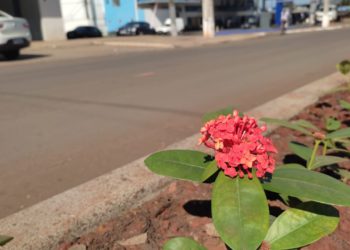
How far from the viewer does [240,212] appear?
1478mm

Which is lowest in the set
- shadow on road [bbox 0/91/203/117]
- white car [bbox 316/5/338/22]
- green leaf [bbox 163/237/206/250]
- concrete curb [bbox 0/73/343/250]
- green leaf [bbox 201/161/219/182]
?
A: white car [bbox 316/5/338/22]

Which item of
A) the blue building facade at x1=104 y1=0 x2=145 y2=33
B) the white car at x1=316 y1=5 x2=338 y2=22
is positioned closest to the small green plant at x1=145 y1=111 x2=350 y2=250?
the blue building facade at x1=104 y1=0 x2=145 y2=33

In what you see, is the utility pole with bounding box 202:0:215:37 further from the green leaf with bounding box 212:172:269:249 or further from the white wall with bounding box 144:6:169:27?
the green leaf with bounding box 212:172:269:249

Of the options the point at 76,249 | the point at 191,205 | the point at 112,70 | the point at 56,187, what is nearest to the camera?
the point at 76,249

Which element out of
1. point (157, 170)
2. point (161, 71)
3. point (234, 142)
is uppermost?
point (234, 142)

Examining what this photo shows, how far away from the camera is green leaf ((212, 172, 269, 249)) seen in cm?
142

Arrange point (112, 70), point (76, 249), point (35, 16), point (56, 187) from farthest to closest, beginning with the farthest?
point (35, 16), point (112, 70), point (56, 187), point (76, 249)

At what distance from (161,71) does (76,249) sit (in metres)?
8.89

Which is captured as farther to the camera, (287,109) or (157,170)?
(287,109)

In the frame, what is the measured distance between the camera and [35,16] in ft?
100

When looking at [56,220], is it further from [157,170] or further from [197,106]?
[197,106]

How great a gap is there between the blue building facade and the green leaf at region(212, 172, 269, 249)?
4705 cm

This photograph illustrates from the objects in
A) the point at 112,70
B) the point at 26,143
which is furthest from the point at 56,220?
the point at 112,70

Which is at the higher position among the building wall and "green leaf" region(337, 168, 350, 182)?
the building wall
